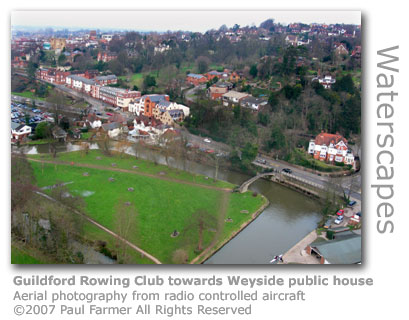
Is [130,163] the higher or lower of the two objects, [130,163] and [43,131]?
the lower

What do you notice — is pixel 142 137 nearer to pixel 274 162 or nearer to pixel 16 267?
pixel 274 162

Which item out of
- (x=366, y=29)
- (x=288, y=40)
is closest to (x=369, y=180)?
(x=366, y=29)

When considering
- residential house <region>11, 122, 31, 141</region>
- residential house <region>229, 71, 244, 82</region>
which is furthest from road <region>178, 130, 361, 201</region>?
residential house <region>229, 71, 244, 82</region>

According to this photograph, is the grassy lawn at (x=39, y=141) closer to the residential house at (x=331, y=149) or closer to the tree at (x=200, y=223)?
the tree at (x=200, y=223)

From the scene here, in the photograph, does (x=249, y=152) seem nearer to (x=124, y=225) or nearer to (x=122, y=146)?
(x=122, y=146)

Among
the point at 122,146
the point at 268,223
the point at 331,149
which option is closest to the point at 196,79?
the point at 122,146

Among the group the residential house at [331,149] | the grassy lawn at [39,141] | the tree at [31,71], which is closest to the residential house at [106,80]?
the tree at [31,71]
